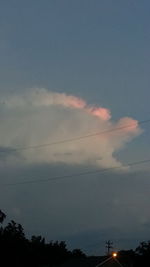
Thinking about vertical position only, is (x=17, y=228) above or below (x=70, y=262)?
above

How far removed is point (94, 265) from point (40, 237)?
219 feet

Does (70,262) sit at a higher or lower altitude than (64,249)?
lower

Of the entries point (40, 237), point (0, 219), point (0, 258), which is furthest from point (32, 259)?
point (40, 237)

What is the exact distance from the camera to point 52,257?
13088 centimetres

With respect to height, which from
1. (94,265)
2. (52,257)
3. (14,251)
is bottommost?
(94,265)

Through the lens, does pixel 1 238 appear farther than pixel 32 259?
No

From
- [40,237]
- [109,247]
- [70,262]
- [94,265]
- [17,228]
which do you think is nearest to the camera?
[94,265]

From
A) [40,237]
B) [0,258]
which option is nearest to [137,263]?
[40,237]

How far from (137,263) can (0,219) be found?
49970 millimetres

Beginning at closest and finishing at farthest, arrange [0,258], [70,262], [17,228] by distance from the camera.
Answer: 1. [70,262]
2. [0,258]
3. [17,228]

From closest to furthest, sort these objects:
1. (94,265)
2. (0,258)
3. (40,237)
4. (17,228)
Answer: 1. (94,265)
2. (0,258)
3. (17,228)
4. (40,237)

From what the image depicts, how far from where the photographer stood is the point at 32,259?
106875mm

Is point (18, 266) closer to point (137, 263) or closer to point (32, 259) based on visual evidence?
point (32, 259)

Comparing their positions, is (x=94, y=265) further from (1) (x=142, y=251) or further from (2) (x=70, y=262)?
(1) (x=142, y=251)
